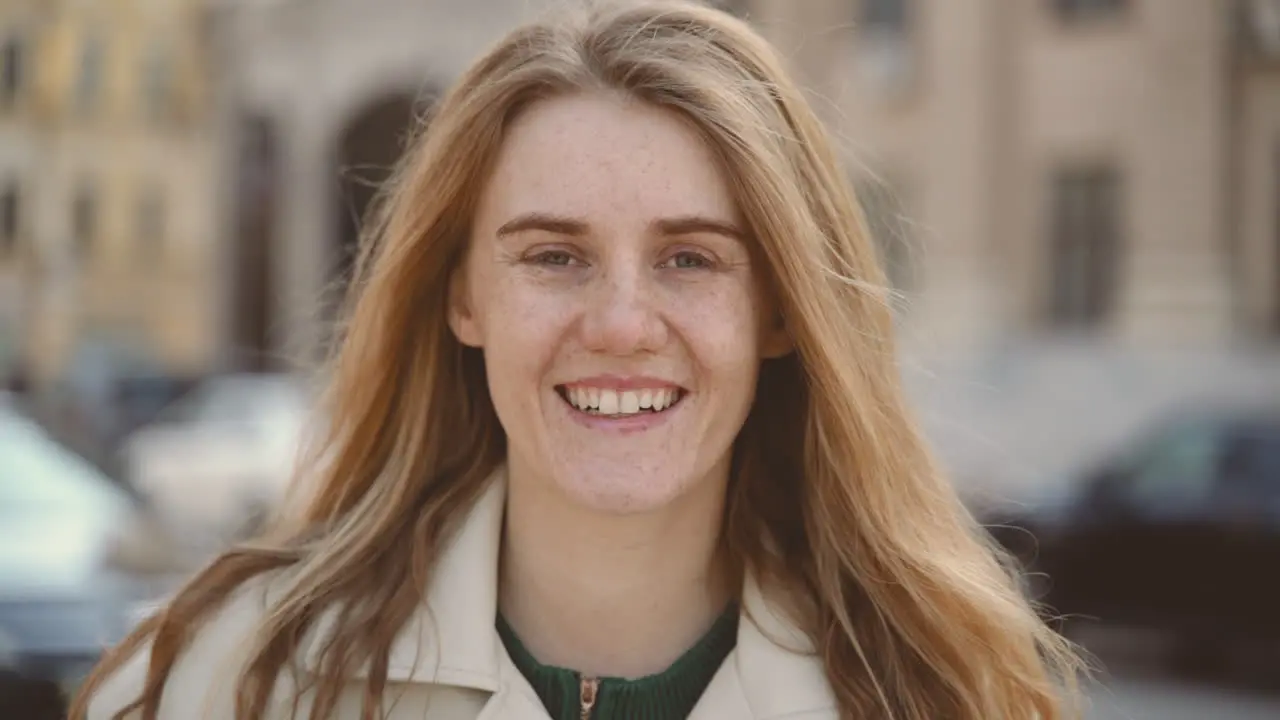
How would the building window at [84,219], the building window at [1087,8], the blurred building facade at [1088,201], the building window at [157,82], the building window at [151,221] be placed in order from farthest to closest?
the building window at [151,221]
the building window at [157,82]
the building window at [84,219]
the building window at [1087,8]
the blurred building facade at [1088,201]

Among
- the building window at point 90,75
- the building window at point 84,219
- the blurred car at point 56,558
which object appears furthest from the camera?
the building window at point 84,219

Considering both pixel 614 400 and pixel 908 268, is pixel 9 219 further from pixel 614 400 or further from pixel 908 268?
pixel 614 400

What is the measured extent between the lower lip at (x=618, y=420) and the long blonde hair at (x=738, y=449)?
0.28 metres

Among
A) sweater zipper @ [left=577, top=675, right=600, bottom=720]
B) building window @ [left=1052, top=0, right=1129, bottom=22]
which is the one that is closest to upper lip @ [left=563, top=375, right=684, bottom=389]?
sweater zipper @ [left=577, top=675, right=600, bottom=720]

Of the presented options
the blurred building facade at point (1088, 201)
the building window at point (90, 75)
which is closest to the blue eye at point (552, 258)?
the blurred building facade at point (1088, 201)

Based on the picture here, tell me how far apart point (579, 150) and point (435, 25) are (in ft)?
95.4

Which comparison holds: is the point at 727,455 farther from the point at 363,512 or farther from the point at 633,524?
the point at 363,512

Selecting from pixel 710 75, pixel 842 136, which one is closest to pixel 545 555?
pixel 710 75

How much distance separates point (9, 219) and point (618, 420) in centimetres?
2702

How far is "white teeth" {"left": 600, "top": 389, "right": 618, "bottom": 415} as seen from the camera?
2510 mm

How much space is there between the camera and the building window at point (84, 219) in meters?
35.2

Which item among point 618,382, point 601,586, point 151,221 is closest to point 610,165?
point 618,382

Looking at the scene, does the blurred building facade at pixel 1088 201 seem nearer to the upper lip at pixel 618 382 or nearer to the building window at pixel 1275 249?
the building window at pixel 1275 249

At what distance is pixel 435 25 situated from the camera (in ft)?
101
